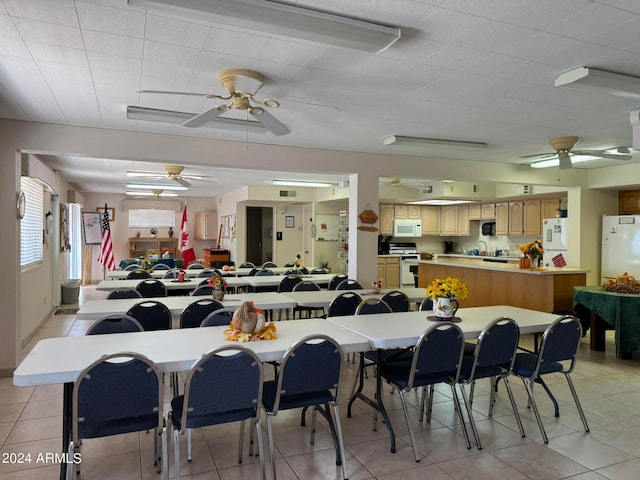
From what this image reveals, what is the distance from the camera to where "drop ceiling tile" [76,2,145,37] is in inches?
92.5

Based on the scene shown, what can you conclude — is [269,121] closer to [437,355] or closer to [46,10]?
[46,10]

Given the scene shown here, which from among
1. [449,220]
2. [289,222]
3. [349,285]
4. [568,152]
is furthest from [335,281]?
[449,220]

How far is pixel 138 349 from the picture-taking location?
2.62 meters

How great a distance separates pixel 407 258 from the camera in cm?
1112

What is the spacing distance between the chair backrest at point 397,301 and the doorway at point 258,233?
9733 millimetres

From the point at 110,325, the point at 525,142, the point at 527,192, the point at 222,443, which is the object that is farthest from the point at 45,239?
the point at 527,192

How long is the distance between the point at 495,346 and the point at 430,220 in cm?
871

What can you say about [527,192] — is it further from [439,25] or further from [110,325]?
[110,325]

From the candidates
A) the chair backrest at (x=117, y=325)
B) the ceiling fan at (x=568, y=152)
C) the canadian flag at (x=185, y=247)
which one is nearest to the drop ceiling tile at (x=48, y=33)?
the chair backrest at (x=117, y=325)

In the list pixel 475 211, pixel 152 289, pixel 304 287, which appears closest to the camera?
pixel 152 289

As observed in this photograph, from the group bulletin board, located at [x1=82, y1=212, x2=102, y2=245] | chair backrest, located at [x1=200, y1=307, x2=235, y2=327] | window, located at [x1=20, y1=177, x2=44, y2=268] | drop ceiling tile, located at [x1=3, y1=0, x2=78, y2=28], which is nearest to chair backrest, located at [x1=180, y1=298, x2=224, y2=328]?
chair backrest, located at [x1=200, y1=307, x2=235, y2=327]

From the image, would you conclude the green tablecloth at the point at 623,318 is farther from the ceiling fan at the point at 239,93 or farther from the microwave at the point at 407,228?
the microwave at the point at 407,228

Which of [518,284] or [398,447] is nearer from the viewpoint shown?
[398,447]

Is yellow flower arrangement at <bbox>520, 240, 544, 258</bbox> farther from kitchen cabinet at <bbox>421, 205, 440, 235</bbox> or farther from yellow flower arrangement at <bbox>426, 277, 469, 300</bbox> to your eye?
kitchen cabinet at <bbox>421, 205, 440, 235</bbox>
